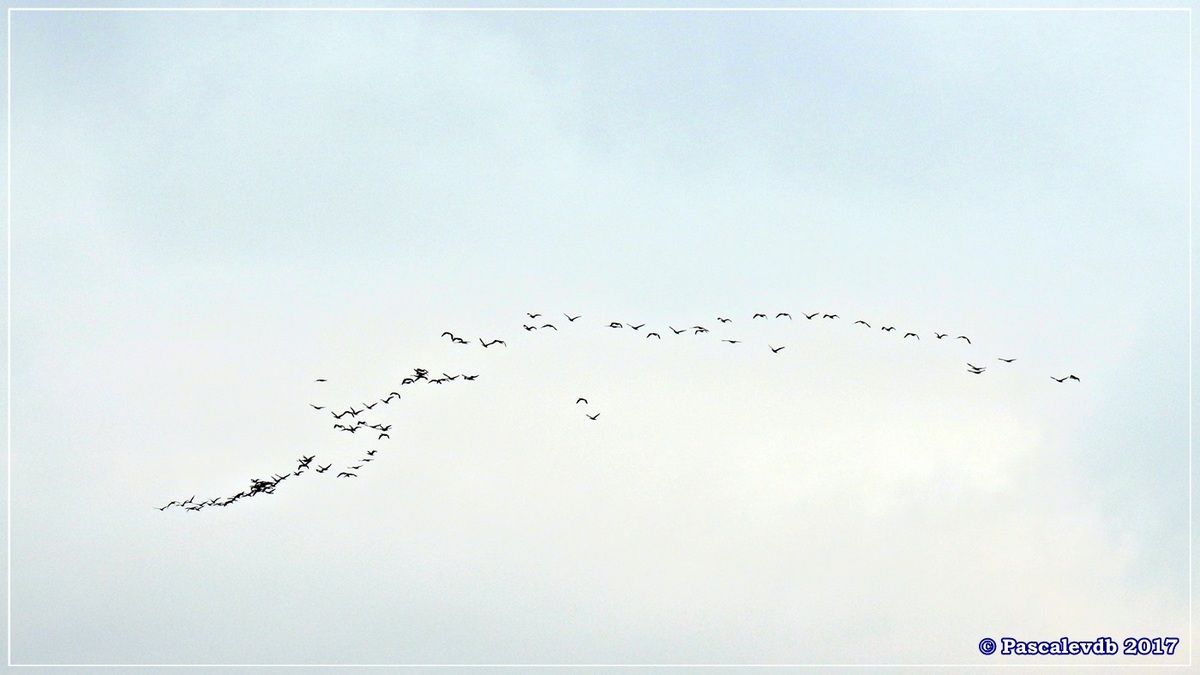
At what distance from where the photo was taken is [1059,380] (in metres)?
93.1

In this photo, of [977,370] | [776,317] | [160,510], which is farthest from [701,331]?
[160,510]

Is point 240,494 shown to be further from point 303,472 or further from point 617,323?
point 617,323

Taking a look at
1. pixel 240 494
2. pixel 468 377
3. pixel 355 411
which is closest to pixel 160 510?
pixel 240 494

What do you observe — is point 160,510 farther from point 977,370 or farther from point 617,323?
point 977,370

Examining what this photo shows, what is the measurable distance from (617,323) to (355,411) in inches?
741

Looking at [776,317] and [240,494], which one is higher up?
[776,317]

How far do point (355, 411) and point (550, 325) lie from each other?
14.5 meters

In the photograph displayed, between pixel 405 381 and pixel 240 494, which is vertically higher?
pixel 405 381

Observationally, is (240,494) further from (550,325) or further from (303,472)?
(550,325)

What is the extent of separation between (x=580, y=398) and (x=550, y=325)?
5.60 metres

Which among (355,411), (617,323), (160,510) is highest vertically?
(617,323)

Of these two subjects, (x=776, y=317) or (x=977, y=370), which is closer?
(x=977, y=370)

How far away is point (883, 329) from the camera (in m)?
90.0

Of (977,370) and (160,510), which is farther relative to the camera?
(160,510)
